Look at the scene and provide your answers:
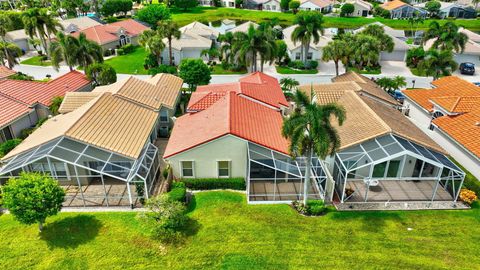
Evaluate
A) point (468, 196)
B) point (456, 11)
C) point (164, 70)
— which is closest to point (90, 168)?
point (468, 196)

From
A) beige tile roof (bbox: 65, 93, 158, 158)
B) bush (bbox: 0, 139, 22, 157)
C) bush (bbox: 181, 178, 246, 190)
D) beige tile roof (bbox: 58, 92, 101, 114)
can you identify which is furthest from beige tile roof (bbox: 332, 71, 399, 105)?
bush (bbox: 0, 139, 22, 157)

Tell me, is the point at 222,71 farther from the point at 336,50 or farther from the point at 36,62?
the point at 36,62

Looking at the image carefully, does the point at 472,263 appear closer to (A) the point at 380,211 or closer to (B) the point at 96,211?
(A) the point at 380,211

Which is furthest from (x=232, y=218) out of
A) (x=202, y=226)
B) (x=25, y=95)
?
(x=25, y=95)

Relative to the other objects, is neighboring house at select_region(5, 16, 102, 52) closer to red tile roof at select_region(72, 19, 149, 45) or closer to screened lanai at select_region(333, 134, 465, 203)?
red tile roof at select_region(72, 19, 149, 45)

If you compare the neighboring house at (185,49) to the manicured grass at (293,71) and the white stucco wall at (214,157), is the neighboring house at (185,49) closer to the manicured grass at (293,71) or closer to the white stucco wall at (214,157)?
the manicured grass at (293,71)

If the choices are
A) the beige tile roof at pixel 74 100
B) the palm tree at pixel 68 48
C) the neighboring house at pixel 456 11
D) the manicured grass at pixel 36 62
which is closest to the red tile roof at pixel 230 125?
the beige tile roof at pixel 74 100
